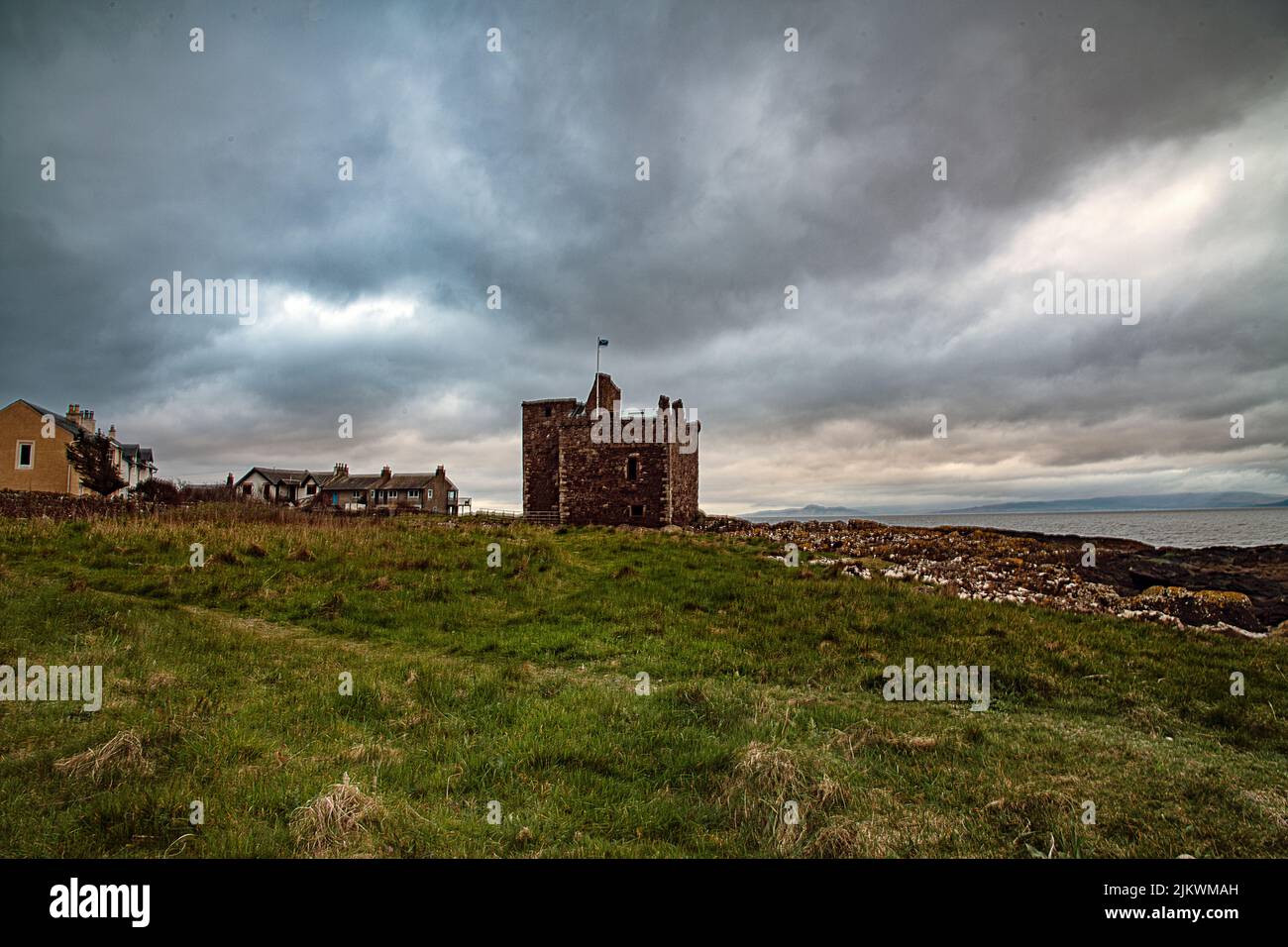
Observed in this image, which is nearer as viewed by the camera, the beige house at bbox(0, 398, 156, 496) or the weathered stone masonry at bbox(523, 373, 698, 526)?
the weathered stone masonry at bbox(523, 373, 698, 526)

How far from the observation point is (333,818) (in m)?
5.19

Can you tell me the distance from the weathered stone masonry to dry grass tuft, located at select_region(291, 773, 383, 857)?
33.0 m

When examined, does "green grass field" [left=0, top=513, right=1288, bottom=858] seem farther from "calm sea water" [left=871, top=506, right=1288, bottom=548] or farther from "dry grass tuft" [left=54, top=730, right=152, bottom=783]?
"calm sea water" [left=871, top=506, right=1288, bottom=548]

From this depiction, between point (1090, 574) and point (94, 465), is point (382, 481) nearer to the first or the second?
point (94, 465)

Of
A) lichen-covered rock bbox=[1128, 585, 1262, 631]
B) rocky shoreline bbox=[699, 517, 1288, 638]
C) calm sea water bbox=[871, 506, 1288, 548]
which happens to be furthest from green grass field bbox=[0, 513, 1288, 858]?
calm sea water bbox=[871, 506, 1288, 548]

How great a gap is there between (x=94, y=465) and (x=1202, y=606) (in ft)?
202

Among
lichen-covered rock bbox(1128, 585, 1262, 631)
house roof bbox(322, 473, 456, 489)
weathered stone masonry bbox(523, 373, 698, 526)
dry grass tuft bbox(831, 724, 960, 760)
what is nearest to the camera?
dry grass tuft bbox(831, 724, 960, 760)

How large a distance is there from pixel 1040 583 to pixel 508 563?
1912 centimetres

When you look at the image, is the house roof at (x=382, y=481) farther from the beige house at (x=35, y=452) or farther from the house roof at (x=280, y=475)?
the beige house at (x=35, y=452)

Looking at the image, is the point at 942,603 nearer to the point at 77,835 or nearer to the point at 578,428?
the point at 77,835

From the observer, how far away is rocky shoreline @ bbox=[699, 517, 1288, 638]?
17812 mm

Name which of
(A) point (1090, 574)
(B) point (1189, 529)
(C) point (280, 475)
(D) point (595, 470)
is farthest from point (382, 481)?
(B) point (1189, 529)
